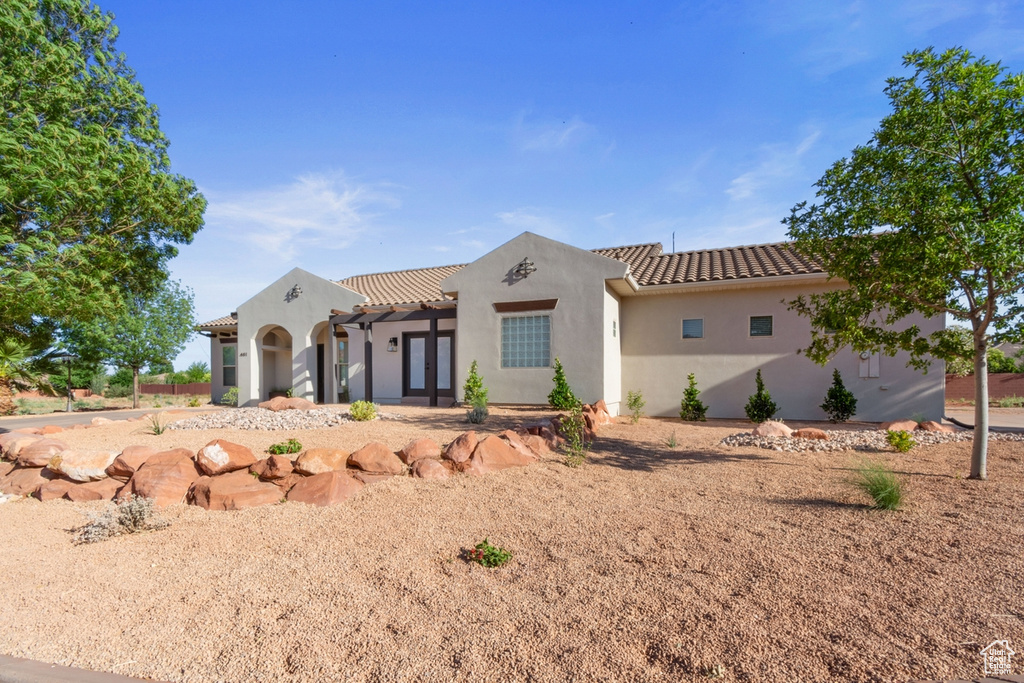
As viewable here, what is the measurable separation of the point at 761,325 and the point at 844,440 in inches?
199

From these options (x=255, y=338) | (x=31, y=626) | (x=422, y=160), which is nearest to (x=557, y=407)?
(x=422, y=160)

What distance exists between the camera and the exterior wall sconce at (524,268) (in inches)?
543

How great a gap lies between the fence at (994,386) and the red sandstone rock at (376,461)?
25730 mm

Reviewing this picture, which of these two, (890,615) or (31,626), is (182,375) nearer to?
(31,626)

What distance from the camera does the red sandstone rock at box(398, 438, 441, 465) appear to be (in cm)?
637

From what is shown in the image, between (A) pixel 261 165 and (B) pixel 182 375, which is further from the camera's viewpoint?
(B) pixel 182 375

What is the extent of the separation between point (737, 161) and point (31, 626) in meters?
12.2

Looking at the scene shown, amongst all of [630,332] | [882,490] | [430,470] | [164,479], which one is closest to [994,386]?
[630,332]

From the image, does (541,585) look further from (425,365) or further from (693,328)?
(425,365)

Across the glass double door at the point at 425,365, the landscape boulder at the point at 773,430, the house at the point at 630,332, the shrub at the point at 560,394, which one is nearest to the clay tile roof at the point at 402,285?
the house at the point at 630,332

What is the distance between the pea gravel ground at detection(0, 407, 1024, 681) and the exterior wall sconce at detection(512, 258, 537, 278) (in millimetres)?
8432

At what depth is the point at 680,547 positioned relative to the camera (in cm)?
416

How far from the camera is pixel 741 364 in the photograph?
13477mm

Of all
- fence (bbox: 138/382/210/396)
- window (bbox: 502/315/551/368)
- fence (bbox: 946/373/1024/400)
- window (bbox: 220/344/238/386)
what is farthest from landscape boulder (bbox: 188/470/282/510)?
fence (bbox: 138/382/210/396)
